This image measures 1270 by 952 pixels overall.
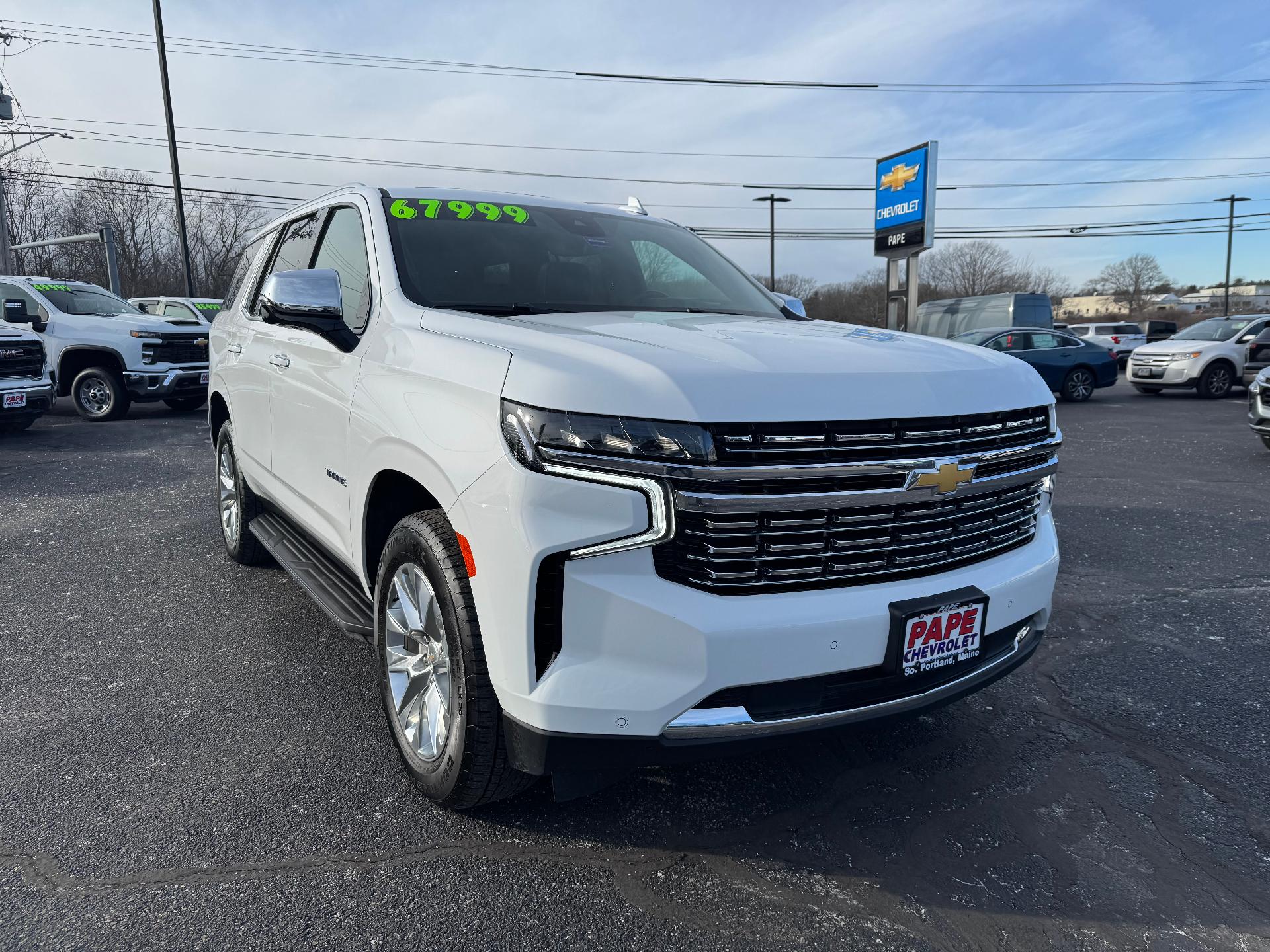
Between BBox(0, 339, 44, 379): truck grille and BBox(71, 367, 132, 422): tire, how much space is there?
185cm

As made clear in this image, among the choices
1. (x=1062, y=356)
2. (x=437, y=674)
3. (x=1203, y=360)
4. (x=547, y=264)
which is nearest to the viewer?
(x=437, y=674)

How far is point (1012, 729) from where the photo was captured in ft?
10.6

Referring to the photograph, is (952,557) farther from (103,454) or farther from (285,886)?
(103,454)

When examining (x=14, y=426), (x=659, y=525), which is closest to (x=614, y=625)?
(x=659, y=525)

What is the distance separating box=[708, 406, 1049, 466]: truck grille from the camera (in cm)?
205

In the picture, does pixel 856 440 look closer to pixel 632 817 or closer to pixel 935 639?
pixel 935 639

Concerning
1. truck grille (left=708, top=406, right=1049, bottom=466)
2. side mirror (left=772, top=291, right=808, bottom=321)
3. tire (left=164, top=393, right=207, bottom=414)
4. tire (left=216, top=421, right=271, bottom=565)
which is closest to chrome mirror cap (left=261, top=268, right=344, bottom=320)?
truck grille (left=708, top=406, right=1049, bottom=466)

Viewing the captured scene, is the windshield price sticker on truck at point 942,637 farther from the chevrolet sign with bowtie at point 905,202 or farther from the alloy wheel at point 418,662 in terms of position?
the chevrolet sign with bowtie at point 905,202

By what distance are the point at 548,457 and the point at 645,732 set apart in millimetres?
690

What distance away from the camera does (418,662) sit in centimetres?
267

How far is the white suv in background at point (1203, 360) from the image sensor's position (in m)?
17.5

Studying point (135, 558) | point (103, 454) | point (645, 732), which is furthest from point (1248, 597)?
point (103, 454)

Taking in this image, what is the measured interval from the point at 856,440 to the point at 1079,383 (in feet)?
57.9

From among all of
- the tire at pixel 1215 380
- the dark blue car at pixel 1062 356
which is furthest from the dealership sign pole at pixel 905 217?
the tire at pixel 1215 380
